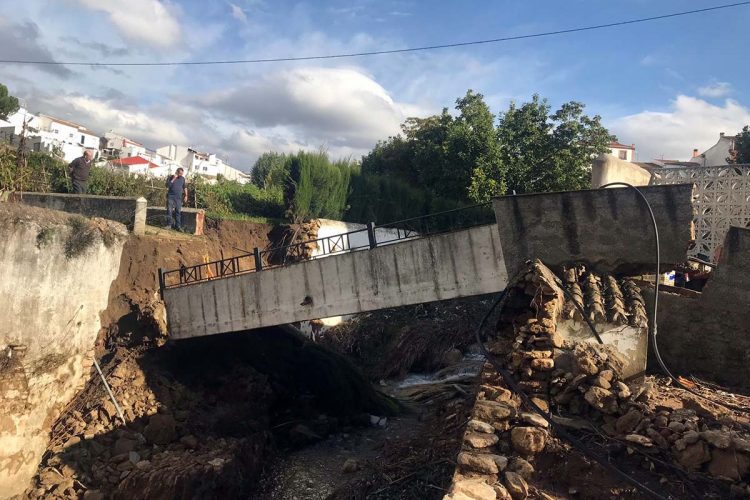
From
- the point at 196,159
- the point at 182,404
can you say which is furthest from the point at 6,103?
the point at 182,404

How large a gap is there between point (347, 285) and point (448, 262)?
1943mm

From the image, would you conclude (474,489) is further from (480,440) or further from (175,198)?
(175,198)

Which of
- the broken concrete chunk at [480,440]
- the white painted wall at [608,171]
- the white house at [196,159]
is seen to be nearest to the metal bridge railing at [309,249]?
the white painted wall at [608,171]

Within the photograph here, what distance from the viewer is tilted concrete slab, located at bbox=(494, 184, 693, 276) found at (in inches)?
258

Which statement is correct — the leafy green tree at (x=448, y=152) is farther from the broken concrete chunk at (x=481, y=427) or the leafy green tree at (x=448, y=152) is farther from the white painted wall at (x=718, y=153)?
the white painted wall at (x=718, y=153)

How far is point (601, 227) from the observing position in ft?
22.5

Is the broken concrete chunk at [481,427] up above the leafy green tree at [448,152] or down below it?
below

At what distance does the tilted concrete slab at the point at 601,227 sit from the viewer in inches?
258

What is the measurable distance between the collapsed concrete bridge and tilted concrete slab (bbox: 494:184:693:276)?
0.01m

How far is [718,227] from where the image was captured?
14.7 m

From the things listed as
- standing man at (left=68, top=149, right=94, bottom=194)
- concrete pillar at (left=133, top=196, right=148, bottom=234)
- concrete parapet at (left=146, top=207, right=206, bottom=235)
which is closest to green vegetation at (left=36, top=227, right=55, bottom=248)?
concrete pillar at (left=133, top=196, right=148, bottom=234)

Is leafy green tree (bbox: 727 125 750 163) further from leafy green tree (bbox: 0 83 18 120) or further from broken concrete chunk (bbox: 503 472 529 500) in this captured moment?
leafy green tree (bbox: 0 83 18 120)

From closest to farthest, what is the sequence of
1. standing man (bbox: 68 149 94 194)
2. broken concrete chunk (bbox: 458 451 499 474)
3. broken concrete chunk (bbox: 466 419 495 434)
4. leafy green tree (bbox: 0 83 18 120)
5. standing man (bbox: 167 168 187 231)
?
1. broken concrete chunk (bbox: 458 451 499 474)
2. broken concrete chunk (bbox: 466 419 495 434)
3. standing man (bbox: 167 168 187 231)
4. standing man (bbox: 68 149 94 194)
5. leafy green tree (bbox: 0 83 18 120)

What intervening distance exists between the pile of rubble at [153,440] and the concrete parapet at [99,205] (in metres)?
3.52
